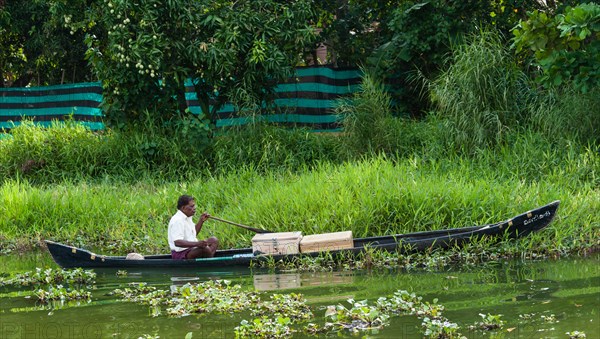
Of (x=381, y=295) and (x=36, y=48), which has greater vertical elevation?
(x=36, y=48)

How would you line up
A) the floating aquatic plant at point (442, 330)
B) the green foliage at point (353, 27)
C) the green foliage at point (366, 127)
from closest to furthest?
the floating aquatic plant at point (442, 330)
the green foliage at point (366, 127)
the green foliage at point (353, 27)

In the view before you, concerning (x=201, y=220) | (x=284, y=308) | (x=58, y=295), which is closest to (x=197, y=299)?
(x=284, y=308)

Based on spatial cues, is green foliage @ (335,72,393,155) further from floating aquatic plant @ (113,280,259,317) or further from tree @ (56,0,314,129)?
floating aquatic plant @ (113,280,259,317)

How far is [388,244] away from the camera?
9930 millimetres

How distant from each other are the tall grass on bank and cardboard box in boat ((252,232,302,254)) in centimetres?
84

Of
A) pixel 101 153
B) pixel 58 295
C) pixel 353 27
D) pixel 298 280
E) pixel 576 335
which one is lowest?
pixel 576 335

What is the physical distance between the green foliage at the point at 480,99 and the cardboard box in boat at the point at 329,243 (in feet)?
13.8

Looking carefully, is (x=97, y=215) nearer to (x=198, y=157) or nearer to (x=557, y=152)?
(x=198, y=157)

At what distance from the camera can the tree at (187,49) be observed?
49.2 ft

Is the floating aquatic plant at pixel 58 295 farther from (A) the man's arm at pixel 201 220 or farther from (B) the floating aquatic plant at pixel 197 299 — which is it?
(A) the man's arm at pixel 201 220

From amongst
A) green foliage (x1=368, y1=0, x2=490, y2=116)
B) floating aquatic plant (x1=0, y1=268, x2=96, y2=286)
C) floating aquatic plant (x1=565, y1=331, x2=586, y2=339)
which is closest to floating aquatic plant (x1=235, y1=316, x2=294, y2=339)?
floating aquatic plant (x1=565, y1=331, x2=586, y2=339)

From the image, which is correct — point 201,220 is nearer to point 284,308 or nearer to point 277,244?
point 277,244

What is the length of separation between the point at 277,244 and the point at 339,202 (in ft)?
4.34

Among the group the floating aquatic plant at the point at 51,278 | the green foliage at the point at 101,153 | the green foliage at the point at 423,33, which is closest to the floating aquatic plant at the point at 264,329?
the floating aquatic plant at the point at 51,278
